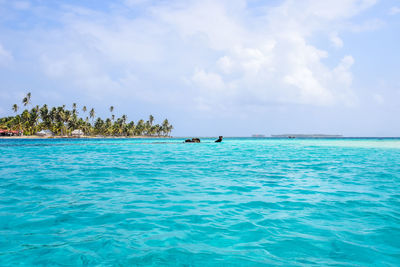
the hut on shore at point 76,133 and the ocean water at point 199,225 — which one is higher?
the hut on shore at point 76,133

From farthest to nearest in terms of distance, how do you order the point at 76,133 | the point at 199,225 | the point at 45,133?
the point at 76,133 → the point at 45,133 → the point at 199,225

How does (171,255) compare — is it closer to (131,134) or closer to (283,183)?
(283,183)

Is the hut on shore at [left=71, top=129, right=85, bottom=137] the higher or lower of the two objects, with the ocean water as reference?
higher

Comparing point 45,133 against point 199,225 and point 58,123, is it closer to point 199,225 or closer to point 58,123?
point 58,123

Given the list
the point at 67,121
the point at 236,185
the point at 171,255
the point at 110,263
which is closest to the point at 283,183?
the point at 236,185

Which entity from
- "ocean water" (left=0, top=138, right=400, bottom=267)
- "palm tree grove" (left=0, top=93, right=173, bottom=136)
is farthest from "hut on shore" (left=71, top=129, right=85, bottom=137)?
"ocean water" (left=0, top=138, right=400, bottom=267)

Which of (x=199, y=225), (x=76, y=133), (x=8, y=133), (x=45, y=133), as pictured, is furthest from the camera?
(x=76, y=133)

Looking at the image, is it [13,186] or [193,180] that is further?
[193,180]

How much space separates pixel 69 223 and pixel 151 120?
191 meters

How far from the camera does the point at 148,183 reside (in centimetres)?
1147

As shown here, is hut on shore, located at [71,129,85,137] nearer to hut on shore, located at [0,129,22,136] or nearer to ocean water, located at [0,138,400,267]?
hut on shore, located at [0,129,22,136]

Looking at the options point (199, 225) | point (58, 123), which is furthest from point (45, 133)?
point (199, 225)

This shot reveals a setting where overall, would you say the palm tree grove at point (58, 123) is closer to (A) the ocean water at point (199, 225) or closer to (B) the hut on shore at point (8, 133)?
(B) the hut on shore at point (8, 133)

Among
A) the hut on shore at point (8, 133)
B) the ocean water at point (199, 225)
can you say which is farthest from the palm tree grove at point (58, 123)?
the ocean water at point (199, 225)
